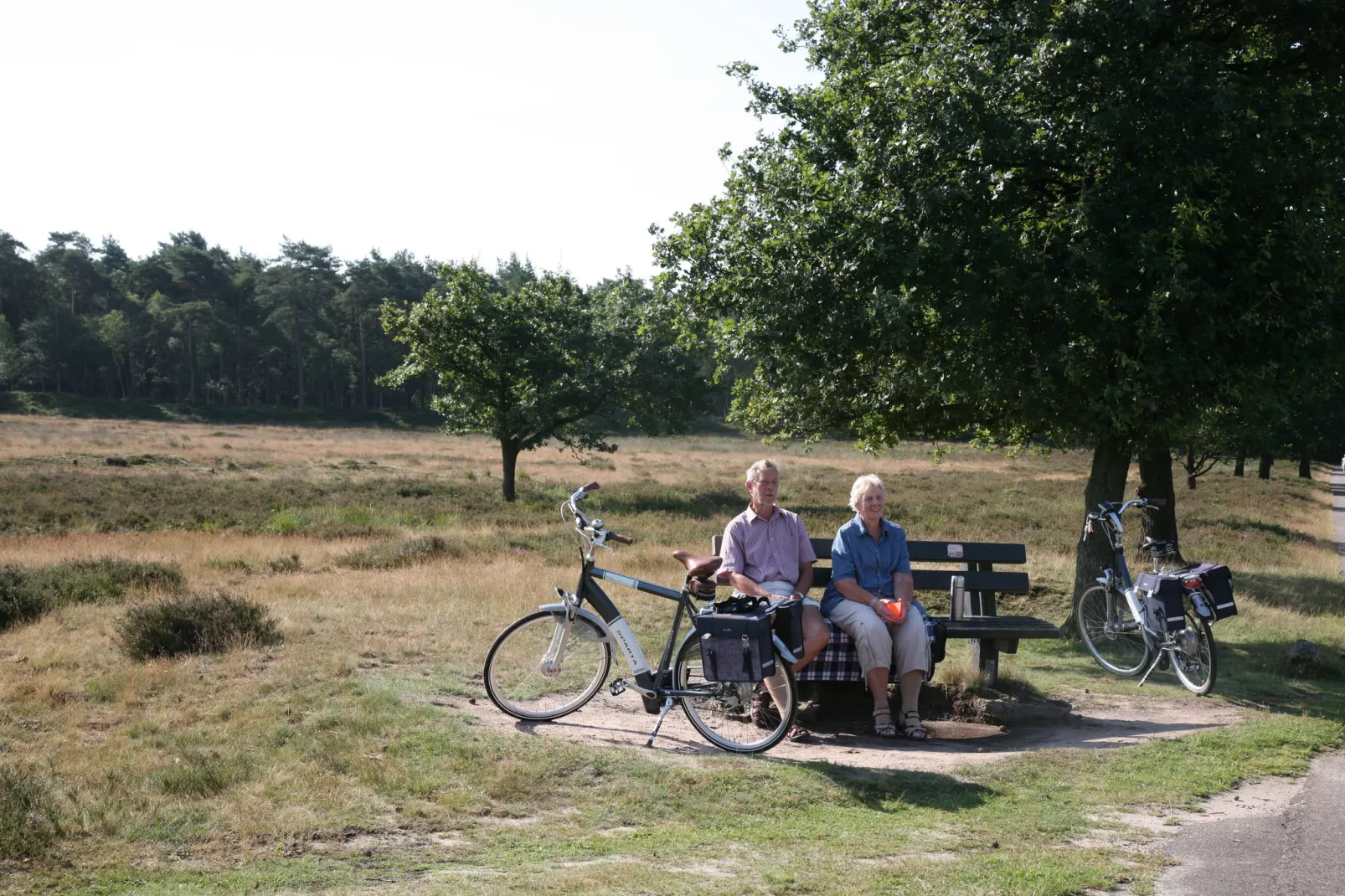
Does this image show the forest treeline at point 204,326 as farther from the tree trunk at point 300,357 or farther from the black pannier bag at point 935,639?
the black pannier bag at point 935,639

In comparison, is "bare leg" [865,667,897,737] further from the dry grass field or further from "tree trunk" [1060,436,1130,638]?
"tree trunk" [1060,436,1130,638]

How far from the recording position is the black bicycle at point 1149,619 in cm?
840

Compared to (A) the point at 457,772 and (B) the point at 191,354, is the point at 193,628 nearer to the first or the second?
(A) the point at 457,772

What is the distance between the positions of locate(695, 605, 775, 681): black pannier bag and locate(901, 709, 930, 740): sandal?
4.16ft

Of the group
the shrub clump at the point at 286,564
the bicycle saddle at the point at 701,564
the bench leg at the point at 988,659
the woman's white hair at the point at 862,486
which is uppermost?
the woman's white hair at the point at 862,486

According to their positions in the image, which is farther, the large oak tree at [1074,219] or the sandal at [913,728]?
the large oak tree at [1074,219]

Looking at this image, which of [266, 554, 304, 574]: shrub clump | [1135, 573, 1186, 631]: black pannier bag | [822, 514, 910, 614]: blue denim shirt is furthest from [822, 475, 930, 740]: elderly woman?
[266, 554, 304, 574]: shrub clump

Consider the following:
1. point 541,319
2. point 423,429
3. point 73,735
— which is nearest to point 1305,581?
point 73,735

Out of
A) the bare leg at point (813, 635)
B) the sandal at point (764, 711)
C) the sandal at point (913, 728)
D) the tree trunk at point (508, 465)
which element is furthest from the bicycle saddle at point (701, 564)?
the tree trunk at point (508, 465)

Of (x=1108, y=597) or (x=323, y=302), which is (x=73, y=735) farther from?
(x=323, y=302)

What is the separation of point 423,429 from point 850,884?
88804 millimetres

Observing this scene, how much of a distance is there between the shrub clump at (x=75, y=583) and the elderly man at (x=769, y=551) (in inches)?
296

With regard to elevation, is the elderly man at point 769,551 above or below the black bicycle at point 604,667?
above

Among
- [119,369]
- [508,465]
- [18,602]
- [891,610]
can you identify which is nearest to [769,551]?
[891,610]
